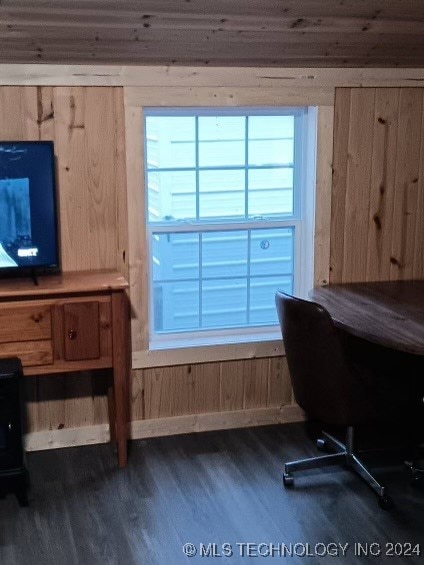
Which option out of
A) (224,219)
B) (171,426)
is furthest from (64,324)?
(224,219)

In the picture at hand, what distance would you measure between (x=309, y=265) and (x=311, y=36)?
3.75 ft

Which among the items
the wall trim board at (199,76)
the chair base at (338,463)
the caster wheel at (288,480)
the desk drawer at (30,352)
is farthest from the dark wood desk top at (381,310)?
the desk drawer at (30,352)

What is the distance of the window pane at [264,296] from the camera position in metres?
4.03

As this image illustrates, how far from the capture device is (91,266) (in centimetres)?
366

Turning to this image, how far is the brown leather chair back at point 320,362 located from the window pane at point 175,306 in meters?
0.83

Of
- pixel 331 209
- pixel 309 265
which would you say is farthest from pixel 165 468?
pixel 331 209

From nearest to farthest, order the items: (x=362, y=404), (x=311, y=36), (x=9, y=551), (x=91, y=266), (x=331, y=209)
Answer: (x=9, y=551), (x=362, y=404), (x=311, y=36), (x=91, y=266), (x=331, y=209)

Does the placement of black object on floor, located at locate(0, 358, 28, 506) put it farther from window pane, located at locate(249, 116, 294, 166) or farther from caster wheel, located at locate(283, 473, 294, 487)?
window pane, located at locate(249, 116, 294, 166)

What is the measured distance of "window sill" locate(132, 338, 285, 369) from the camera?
3.79 m

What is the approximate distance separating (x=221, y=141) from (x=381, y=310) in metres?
1.20

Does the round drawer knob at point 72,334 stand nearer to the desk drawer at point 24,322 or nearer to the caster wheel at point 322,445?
the desk drawer at point 24,322

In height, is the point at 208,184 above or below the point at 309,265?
above

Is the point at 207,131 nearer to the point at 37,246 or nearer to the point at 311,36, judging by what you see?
the point at 311,36

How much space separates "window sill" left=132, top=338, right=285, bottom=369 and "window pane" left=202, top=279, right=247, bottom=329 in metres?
0.16
